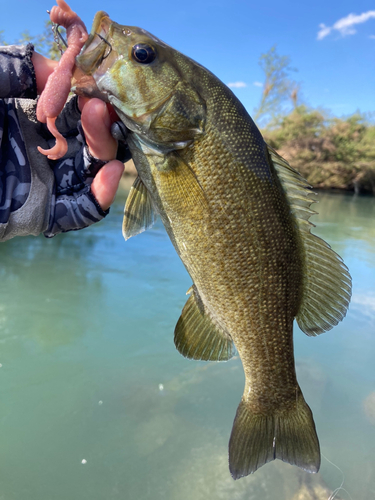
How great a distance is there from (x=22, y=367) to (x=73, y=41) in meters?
3.41

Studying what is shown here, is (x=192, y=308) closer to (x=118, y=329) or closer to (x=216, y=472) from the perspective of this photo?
(x=216, y=472)

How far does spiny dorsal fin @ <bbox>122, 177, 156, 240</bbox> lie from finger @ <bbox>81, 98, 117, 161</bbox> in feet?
0.66

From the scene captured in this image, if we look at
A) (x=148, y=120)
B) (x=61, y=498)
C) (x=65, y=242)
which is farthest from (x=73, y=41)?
(x=65, y=242)

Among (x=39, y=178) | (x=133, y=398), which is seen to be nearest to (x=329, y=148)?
(x=133, y=398)

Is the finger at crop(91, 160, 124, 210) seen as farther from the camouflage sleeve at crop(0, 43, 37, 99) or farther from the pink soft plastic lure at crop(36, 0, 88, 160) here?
the camouflage sleeve at crop(0, 43, 37, 99)

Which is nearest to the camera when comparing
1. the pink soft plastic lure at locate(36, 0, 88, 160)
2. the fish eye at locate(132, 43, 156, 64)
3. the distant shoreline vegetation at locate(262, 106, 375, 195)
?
the pink soft plastic lure at locate(36, 0, 88, 160)

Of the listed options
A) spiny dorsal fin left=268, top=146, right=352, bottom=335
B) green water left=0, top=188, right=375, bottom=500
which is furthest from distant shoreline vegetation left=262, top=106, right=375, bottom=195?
spiny dorsal fin left=268, top=146, right=352, bottom=335

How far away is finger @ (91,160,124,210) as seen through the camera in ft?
5.69

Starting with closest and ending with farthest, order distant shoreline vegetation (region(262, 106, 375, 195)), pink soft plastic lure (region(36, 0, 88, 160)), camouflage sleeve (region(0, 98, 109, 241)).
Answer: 1. pink soft plastic lure (region(36, 0, 88, 160))
2. camouflage sleeve (region(0, 98, 109, 241))
3. distant shoreline vegetation (region(262, 106, 375, 195))

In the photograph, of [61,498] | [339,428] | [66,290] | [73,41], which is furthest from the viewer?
[66,290]

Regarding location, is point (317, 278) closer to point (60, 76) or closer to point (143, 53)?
point (143, 53)

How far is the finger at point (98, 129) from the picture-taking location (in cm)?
151

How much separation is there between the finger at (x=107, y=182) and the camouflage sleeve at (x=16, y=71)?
50 cm

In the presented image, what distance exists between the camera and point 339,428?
3.43 meters
